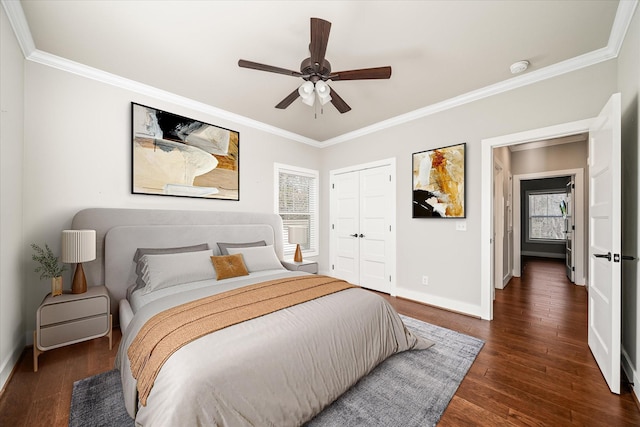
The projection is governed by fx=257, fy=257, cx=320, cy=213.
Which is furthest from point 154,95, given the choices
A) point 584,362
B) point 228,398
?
point 584,362

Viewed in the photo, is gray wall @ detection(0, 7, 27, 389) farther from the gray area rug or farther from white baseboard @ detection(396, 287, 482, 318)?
white baseboard @ detection(396, 287, 482, 318)

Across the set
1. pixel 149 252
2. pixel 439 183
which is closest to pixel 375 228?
pixel 439 183

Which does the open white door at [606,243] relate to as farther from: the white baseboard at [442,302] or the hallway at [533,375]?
the white baseboard at [442,302]

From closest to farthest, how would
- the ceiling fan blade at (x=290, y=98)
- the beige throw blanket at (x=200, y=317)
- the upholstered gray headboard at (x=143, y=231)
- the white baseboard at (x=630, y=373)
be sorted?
the beige throw blanket at (x=200, y=317), the white baseboard at (x=630, y=373), the ceiling fan blade at (x=290, y=98), the upholstered gray headboard at (x=143, y=231)

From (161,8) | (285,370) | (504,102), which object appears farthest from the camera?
(504,102)

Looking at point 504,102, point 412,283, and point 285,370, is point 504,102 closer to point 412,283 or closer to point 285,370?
point 412,283

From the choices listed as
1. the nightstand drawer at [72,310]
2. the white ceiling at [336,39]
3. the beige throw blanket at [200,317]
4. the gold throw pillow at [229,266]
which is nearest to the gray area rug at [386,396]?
the beige throw blanket at [200,317]

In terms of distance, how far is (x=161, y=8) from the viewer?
1873 millimetres

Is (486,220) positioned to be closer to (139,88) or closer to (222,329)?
(222,329)

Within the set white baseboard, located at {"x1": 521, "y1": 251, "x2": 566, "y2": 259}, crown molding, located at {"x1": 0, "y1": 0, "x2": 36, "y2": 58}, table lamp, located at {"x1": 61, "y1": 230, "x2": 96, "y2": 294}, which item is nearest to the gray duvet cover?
table lamp, located at {"x1": 61, "y1": 230, "x2": 96, "y2": 294}

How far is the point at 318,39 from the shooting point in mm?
1737

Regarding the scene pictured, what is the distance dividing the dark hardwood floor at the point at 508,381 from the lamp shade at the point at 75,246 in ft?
2.77

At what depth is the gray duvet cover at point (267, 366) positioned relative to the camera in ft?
3.76

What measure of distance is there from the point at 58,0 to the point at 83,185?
1572 millimetres
